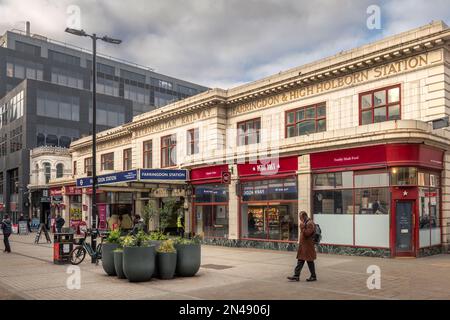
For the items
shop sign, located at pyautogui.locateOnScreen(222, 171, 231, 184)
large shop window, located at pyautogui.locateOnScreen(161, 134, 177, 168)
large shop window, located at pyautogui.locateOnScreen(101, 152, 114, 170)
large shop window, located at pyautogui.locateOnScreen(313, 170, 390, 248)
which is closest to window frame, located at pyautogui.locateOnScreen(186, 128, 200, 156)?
large shop window, located at pyautogui.locateOnScreen(161, 134, 177, 168)

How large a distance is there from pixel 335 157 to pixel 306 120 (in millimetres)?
4916

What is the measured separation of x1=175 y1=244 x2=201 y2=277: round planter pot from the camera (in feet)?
44.5

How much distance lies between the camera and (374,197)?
18953 mm

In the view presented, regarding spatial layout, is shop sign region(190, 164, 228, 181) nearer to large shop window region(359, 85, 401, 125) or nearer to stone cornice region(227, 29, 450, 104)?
stone cornice region(227, 29, 450, 104)

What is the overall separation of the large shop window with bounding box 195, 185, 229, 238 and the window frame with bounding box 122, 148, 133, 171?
43.4ft

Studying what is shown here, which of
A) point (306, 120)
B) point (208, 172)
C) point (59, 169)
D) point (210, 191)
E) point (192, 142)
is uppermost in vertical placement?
point (306, 120)

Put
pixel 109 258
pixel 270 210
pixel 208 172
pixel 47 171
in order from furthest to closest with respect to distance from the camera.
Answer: pixel 47 171, pixel 208 172, pixel 270 210, pixel 109 258

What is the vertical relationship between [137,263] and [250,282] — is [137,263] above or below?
above

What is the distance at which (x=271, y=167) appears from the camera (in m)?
22.8

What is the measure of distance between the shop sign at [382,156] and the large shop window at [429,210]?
0.62 metres

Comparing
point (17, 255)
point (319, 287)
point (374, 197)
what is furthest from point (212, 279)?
point (17, 255)

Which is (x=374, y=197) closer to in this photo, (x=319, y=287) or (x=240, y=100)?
(x=319, y=287)

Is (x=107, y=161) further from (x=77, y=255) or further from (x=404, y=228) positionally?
(x=404, y=228)

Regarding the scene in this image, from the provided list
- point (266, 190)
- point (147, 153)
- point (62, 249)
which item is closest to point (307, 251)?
point (62, 249)
